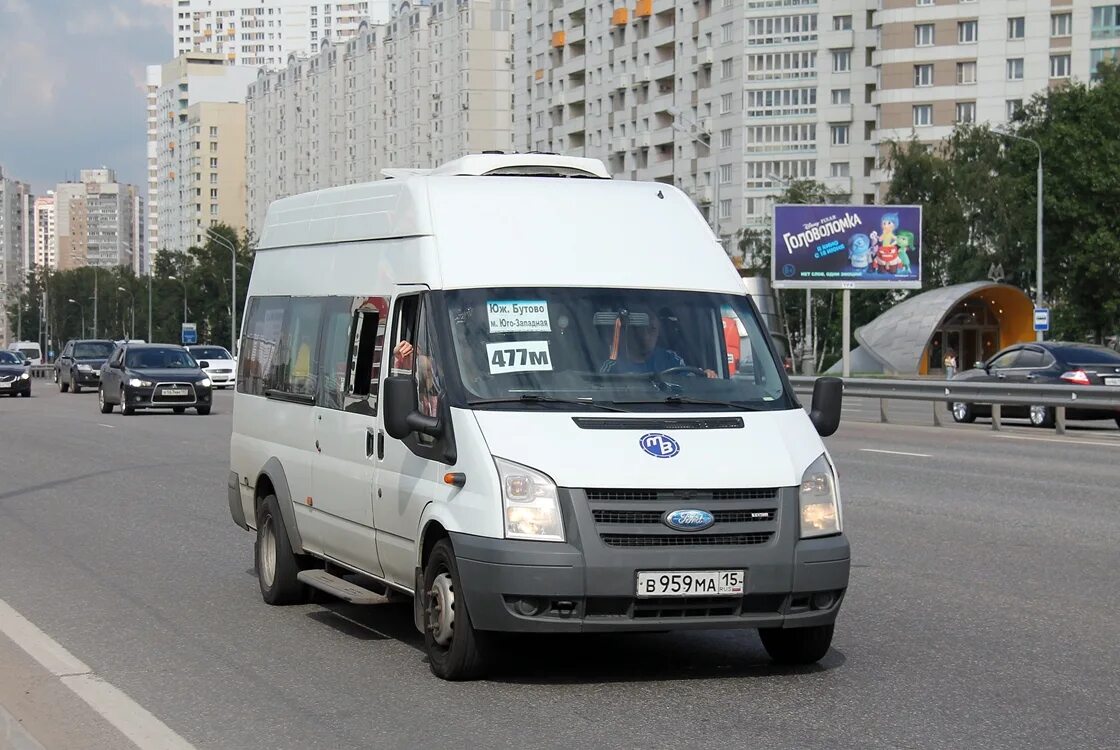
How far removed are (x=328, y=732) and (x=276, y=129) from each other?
184065 mm

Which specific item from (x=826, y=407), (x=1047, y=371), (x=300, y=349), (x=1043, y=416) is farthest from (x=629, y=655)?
(x=1047, y=371)

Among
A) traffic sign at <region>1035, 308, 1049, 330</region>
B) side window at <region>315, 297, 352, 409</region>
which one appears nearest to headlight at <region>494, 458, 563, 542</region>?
side window at <region>315, 297, 352, 409</region>

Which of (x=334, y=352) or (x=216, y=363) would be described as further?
(x=216, y=363)

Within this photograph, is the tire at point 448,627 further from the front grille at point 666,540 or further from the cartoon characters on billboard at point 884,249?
the cartoon characters on billboard at point 884,249

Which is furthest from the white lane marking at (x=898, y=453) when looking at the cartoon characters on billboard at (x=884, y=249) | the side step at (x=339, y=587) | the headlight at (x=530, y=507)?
the cartoon characters on billboard at (x=884, y=249)

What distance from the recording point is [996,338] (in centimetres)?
8538

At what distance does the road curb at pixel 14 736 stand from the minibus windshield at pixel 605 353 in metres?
2.33

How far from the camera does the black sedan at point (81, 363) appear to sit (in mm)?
53594

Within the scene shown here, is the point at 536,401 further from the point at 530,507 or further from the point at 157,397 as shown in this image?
the point at 157,397

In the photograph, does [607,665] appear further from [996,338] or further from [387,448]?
[996,338]

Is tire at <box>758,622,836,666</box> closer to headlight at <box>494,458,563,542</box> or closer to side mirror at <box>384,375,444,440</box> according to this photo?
headlight at <box>494,458,563,542</box>

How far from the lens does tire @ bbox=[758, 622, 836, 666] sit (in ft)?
25.2

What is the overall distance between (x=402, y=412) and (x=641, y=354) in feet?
3.69

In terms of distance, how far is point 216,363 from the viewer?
182 feet
